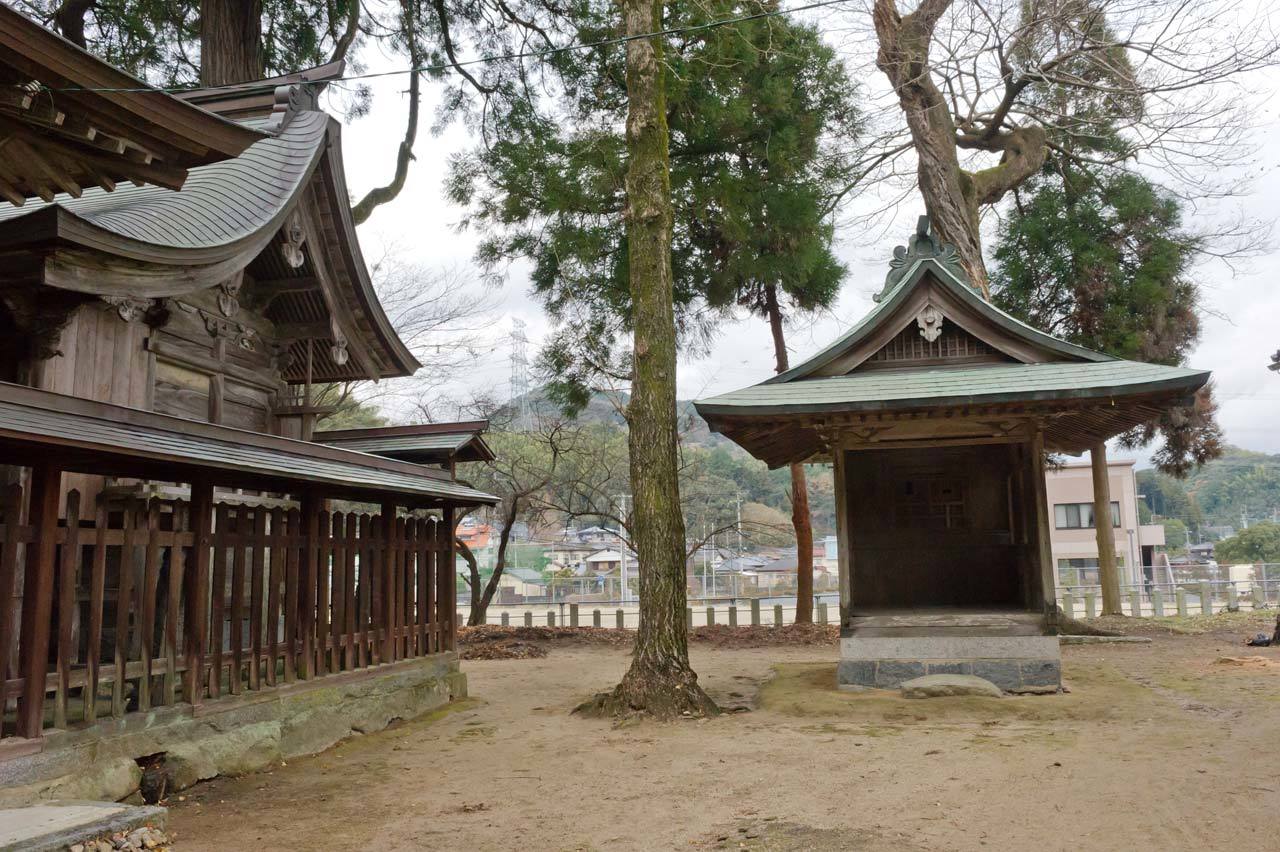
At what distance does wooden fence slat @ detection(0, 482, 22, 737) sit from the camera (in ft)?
16.8

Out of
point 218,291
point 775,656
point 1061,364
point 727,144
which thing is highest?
point 727,144

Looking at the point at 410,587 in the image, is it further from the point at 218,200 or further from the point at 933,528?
the point at 933,528

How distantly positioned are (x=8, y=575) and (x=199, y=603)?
5.42 feet

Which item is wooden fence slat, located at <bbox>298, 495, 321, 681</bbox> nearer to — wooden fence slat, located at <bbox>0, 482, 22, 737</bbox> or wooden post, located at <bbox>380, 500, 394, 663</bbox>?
wooden post, located at <bbox>380, 500, 394, 663</bbox>

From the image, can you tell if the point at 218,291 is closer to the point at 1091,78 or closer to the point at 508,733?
the point at 508,733

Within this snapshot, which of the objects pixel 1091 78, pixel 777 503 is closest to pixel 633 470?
pixel 1091 78

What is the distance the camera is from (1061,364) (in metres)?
10.4

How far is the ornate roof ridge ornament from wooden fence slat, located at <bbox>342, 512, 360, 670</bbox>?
6.99 meters

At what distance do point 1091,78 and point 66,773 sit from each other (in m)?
19.7

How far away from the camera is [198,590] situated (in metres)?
6.70

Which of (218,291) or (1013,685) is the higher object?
(218,291)

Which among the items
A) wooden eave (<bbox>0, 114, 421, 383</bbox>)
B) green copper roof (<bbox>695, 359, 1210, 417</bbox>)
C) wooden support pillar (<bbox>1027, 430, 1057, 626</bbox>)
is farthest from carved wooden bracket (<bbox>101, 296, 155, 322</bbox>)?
wooden support pillar (<bbox>1027, 430, 1057, 626</bbox>)

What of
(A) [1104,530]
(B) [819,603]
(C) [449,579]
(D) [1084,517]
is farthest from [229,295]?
(D) [1084,517]

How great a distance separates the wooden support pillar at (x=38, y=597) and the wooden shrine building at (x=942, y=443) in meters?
5.83
